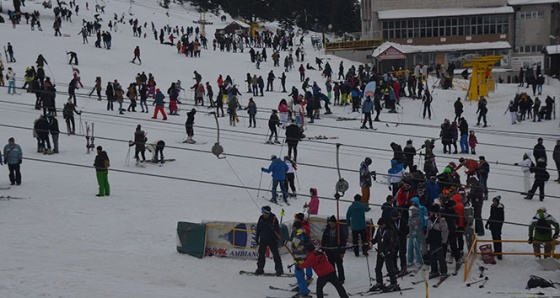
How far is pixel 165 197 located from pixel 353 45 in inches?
1573

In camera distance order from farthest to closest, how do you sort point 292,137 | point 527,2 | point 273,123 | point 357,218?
point 527,2, point 273,123, point 292,137, point 357,218

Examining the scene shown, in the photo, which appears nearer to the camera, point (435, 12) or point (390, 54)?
point (390, 54)

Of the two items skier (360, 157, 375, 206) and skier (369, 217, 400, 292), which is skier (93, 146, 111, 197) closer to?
skier (360, 157, 375, 206)

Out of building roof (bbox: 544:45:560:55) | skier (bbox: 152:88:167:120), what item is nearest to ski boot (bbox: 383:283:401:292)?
skier (bbox: 152:88:167:120)

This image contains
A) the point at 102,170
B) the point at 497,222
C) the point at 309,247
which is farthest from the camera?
the point at 102,170

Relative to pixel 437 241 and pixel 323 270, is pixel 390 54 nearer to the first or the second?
pixel 437 241

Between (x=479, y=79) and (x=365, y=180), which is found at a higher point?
(x=479, y=79)

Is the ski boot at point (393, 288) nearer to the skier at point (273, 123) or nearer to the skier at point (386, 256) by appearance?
the skier at point (386, 256)

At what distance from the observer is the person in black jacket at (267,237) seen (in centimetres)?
1680

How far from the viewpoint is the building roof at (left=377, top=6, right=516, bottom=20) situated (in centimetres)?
6344

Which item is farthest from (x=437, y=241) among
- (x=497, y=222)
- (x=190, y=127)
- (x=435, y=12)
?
(x=435, y=12)

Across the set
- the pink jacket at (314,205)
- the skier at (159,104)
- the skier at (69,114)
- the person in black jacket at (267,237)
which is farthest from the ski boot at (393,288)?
the skier at (159,104)

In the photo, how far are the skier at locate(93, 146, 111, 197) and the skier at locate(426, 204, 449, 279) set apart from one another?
898 cm

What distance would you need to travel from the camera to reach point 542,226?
17.2 m
